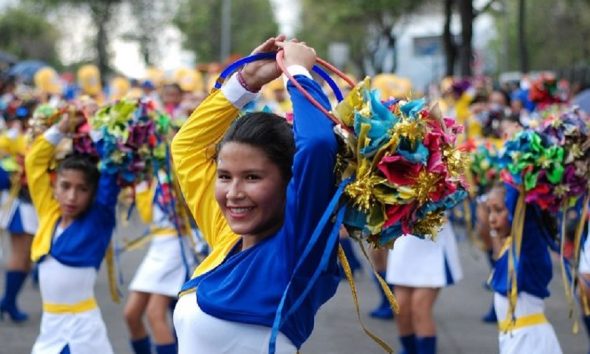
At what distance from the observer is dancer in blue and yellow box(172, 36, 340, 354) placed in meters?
2.84

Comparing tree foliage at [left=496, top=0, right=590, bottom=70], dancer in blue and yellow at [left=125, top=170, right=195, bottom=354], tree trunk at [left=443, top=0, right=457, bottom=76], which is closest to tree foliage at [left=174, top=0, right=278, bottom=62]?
tree foliage at [left=496, top=0, right=590, bottom=70]

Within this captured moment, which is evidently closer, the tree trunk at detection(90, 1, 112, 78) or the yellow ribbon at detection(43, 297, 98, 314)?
the yellow ribbon at detection(43, 297, 98, 314)

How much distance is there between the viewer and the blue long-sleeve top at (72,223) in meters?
5.33

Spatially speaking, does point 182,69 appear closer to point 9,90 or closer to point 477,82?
point 9,90

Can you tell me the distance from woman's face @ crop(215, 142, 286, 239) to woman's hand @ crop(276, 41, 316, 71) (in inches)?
10.9

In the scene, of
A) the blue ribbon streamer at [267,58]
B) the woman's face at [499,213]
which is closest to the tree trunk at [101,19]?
the woman's face at [499,213]

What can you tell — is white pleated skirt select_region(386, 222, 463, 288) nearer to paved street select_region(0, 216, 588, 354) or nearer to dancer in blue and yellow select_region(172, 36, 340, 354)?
paved street select_region(0, 216, 588, 354)

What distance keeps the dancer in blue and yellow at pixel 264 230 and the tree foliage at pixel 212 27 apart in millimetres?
45213

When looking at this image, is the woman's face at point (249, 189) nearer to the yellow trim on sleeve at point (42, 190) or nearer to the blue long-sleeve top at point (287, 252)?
the blue long-sleeve top at point (287, 252)

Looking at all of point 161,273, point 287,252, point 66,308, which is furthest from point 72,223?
point 287,252

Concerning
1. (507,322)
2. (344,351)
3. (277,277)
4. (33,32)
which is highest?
(33,32)

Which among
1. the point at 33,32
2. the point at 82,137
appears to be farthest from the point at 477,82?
the point at 33,32

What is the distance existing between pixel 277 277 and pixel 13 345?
5012mm

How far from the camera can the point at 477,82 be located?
1273cm
